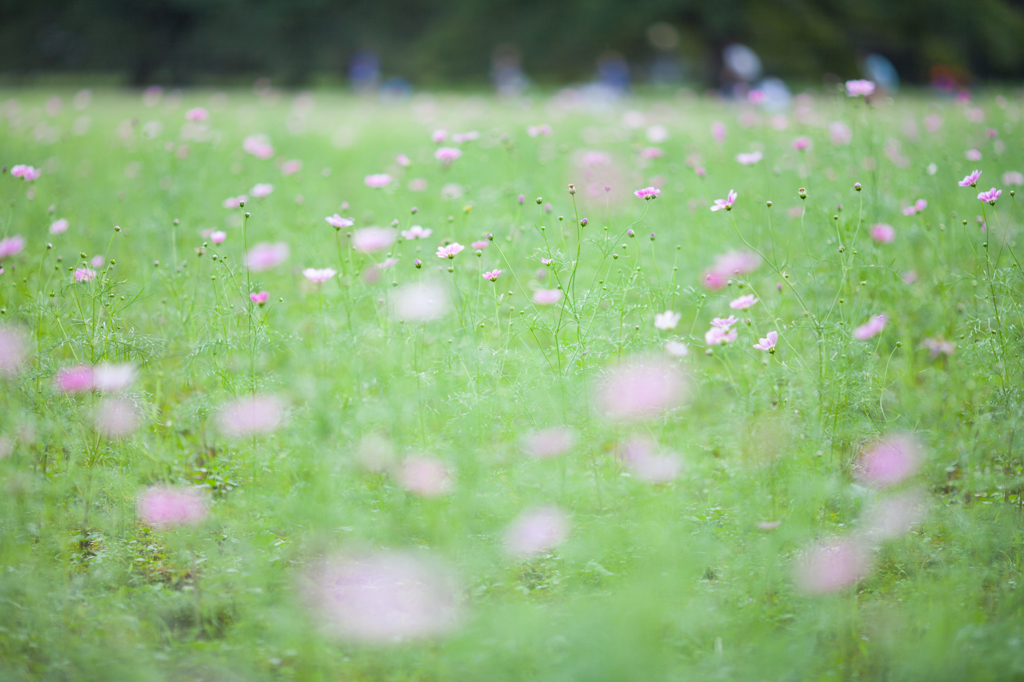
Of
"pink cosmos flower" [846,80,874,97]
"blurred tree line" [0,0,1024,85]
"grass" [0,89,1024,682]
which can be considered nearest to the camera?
"grass" [0,89,1024,682]

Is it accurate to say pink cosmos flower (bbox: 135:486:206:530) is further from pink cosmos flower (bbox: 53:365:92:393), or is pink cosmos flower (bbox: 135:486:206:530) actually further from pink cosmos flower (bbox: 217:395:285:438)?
pink cosmos flower (bbox: 53:365:92:393)

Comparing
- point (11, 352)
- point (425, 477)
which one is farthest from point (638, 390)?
point (11, 352)

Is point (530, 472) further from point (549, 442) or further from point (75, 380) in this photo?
point (75, 380)

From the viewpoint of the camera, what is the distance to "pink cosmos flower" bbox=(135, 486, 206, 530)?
5.26ft

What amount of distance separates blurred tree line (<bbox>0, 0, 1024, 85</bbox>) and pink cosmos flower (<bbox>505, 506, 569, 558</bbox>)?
48.3 feet

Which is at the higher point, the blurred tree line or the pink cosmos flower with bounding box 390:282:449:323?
the pink cosmos flower with bounding box 390:282:449:323

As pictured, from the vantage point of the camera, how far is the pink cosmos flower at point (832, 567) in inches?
55.4

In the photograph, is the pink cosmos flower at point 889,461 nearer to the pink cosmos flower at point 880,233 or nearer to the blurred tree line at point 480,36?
the pink cosmos flower at point 880,233

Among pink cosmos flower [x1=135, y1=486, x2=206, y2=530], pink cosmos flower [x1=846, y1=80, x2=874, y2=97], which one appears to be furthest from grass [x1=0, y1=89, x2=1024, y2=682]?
pink cosmos flower [x1=846, y1=80, x2=874, y2=97]

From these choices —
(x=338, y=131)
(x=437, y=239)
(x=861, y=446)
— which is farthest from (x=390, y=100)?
(x=861, y=446)

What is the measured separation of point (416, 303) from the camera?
1.81 metres

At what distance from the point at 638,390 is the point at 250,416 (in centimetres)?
99

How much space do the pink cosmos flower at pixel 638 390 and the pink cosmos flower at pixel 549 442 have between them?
0.14 m

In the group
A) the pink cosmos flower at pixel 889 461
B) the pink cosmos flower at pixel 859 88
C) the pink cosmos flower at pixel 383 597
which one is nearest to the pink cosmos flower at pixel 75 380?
the pink cosmos flower at pixel 383 597
